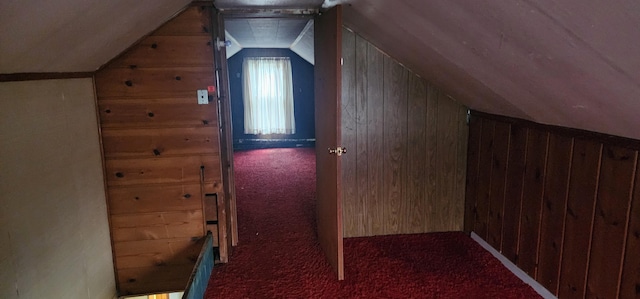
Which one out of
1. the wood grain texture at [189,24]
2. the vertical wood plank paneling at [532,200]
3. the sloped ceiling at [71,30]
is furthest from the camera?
the wood grain texture at [189,24]

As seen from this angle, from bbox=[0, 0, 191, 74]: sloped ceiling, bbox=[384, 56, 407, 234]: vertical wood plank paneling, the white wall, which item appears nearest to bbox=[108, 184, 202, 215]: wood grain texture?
the white wall

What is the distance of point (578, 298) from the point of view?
6.38 feet

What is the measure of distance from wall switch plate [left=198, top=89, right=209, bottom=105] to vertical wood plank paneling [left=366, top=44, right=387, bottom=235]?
1.13m

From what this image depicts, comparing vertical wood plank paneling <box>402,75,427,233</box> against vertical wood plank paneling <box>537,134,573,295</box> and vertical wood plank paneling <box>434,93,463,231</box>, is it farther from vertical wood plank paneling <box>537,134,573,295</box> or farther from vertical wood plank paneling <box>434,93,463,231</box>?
vertical wood plank paneling <box>537,134,573,295</box>


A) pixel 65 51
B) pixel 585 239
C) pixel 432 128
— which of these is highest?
pixel 65 51

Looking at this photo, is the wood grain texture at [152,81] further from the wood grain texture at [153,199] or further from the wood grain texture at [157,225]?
the wood grain texture at [157,225]

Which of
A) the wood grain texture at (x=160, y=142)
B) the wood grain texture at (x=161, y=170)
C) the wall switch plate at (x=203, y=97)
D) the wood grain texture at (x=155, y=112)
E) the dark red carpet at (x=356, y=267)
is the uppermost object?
the wall switch plate at (x=203, y=97)

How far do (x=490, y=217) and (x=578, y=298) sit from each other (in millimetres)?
872

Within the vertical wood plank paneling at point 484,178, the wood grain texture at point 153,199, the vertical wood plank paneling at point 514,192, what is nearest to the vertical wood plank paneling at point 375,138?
the vertical wood plank paneling at point 484,178

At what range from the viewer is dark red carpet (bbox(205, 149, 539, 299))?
2.37 metres

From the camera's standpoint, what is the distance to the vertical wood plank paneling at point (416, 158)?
297 cm

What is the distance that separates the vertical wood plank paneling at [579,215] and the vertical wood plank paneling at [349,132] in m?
1.43

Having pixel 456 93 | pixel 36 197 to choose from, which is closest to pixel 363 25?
pixel 456 93

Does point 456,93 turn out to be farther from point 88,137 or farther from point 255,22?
point 88,137
